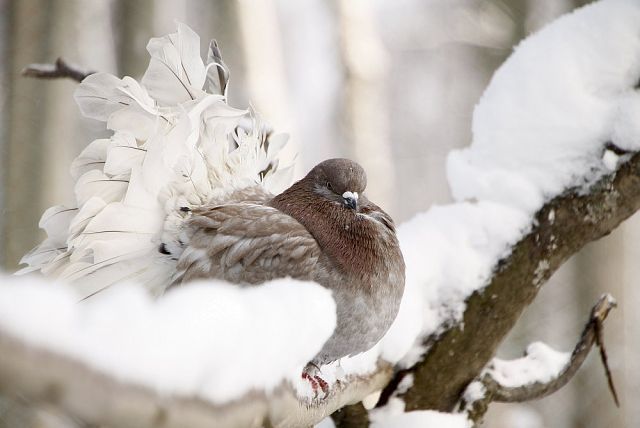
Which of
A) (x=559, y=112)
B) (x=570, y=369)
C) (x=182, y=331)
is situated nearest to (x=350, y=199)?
(x=559, y=112)

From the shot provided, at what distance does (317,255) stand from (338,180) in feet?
1.55

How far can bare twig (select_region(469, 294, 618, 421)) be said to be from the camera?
2.47 m

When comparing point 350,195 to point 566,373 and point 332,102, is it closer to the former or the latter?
point 566,373

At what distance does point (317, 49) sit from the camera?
11.8m

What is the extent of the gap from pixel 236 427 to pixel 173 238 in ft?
4.10

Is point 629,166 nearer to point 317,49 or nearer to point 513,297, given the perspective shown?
point 513,297

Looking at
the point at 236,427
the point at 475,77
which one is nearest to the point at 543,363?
the point at 236,427

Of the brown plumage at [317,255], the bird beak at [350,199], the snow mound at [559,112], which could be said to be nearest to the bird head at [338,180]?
the bird beak at [350,199]

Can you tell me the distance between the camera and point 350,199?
7.92ft

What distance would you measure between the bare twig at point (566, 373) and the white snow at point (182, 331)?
4.63 ft

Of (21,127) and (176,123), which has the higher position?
(176,123)

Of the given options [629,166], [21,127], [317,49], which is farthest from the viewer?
[317,49]

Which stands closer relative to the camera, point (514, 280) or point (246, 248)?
point (246, 248)

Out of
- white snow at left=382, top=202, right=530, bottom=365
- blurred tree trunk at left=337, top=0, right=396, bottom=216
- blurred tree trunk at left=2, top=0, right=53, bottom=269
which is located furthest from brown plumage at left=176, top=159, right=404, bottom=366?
blurred tree trunk at left=337, top=0, right=396, bottom=216
